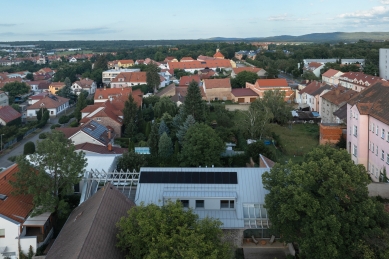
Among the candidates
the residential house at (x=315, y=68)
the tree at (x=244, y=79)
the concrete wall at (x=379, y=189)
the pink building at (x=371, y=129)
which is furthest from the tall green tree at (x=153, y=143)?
the residential house at (x=315, y=68)

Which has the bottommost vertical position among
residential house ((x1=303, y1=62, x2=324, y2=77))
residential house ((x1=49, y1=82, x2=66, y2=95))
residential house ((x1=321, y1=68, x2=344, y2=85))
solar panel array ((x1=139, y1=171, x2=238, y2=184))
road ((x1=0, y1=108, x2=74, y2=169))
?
road ((x1=0, y1=108, x2=74, y2=169))

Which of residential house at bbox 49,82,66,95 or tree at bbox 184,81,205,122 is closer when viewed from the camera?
tree at bbox 184,81,205,122

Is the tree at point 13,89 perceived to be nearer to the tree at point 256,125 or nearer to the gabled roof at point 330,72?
the tree at point 256,125

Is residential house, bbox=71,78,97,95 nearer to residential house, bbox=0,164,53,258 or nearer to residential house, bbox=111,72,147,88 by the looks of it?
residential house, bbox=111,72,147,88

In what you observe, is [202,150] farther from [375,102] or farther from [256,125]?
[375,102]

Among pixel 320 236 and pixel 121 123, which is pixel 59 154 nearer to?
pixel 320 236

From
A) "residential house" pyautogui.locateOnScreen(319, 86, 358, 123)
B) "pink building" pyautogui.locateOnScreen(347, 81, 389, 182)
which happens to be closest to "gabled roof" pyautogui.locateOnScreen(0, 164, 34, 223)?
"pink building" pyautogui.locateOnScreen(347, 81, 389, 182)

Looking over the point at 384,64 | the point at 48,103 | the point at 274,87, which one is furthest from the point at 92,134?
the point at 384,64

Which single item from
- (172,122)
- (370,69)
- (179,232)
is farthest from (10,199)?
(370,69)
